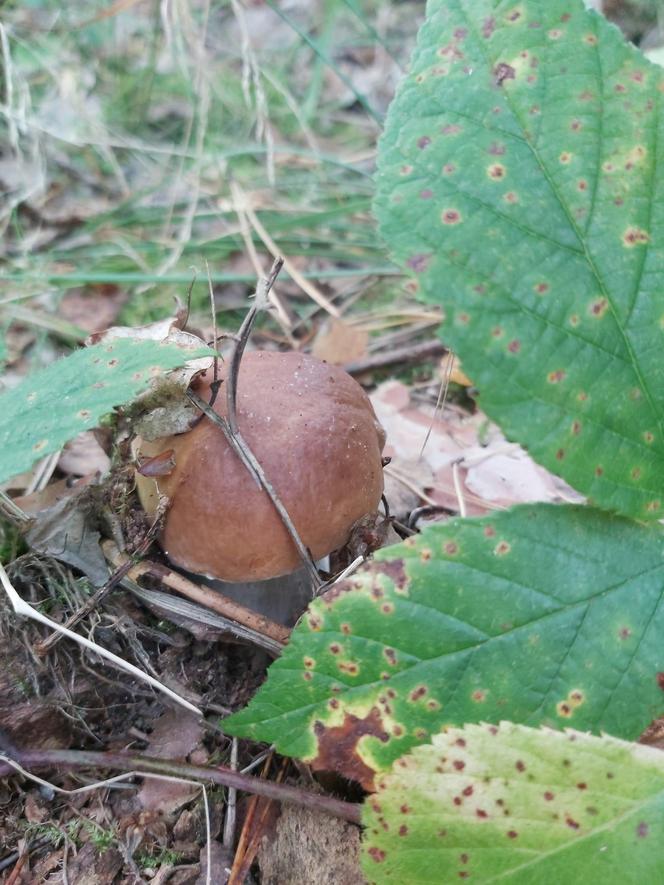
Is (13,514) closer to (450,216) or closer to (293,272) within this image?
(450,216)

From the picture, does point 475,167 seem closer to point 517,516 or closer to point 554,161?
point 554,161

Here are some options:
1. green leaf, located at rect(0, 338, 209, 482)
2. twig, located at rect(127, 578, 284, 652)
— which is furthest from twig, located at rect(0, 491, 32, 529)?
green leaf, located at rect(0, 338, 209, 482)

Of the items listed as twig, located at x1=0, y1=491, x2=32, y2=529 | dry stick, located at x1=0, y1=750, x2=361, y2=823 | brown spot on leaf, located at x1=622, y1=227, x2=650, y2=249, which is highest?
brown spot on leaf, located at x1=622, y1=227, x2=650, y2=249

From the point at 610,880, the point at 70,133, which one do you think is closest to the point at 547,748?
the point at 610,880

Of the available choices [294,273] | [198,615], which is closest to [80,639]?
[198,615]

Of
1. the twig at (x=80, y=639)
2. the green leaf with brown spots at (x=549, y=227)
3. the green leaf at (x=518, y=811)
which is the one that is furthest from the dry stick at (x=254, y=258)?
the green leaf at (x=518, y=811)

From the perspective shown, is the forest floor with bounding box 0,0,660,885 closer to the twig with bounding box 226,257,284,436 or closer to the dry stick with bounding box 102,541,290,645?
the dry stick with bounding box 102,541,290,645

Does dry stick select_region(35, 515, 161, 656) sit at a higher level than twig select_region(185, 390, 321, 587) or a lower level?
lower
